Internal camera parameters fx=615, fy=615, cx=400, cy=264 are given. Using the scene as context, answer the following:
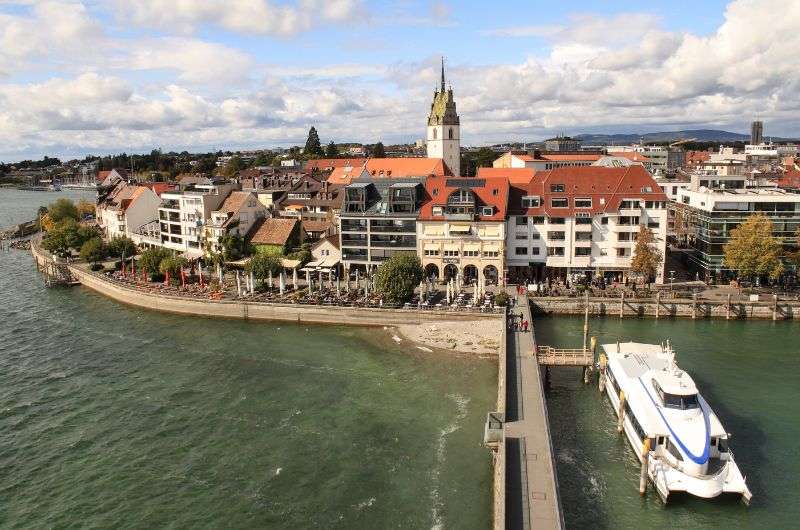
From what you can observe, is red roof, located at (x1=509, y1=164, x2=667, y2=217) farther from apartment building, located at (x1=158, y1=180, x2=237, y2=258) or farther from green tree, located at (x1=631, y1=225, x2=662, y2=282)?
apartment building, located at (x1=158, y1=180, x2=237, y2=258)

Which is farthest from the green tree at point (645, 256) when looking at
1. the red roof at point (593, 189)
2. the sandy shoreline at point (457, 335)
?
the sandy shoreline at point (457, 335)

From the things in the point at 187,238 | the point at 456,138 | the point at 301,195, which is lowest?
the point at 187,238

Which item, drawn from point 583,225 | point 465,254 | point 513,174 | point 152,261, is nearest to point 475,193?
point 465,254

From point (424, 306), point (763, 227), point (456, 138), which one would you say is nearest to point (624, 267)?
point (763, 227)

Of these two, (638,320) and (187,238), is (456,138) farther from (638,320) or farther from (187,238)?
(638,320)

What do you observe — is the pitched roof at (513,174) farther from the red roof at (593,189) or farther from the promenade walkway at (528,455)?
the promenade walkway at (528,455)

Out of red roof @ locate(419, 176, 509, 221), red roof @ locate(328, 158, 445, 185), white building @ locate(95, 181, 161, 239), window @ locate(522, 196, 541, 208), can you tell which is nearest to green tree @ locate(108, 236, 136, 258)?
white building @ locate(95, 181, 161, 239)

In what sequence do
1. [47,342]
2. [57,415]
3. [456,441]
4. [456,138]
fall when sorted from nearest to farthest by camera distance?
1. [456,441]
2. [57,415]
3. [47,342]
4. [456,138]
